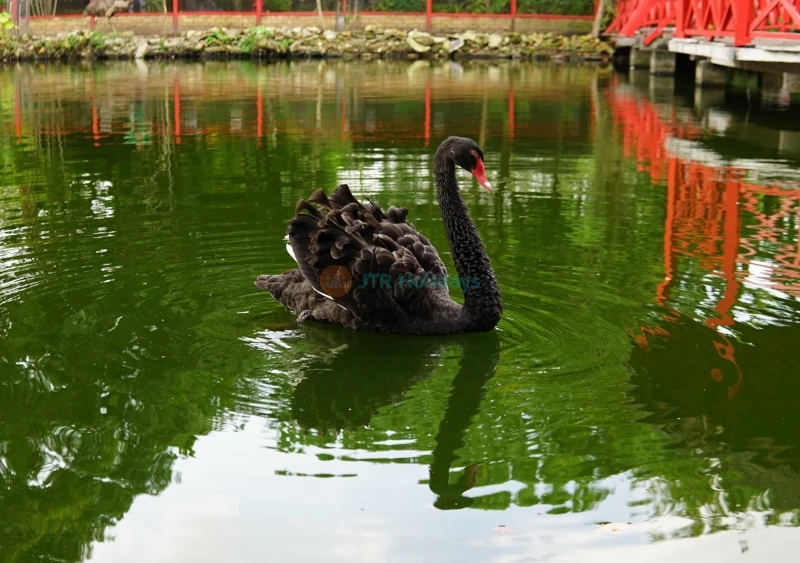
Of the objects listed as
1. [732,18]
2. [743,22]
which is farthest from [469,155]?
[732,18]

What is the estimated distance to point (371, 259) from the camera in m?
4.62

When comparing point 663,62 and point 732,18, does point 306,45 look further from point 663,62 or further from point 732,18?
point 732,18

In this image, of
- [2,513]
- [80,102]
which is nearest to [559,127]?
[80,102]

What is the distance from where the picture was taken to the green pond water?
317cm

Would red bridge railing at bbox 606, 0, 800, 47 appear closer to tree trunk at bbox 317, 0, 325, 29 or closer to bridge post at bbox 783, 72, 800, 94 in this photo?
bridge post at bbox 783, 72, 800, 94

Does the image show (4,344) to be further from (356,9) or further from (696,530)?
(356,9)

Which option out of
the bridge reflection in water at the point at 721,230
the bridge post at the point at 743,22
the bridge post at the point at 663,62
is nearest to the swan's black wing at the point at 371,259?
the bridge reflection in water at the point at 721,230

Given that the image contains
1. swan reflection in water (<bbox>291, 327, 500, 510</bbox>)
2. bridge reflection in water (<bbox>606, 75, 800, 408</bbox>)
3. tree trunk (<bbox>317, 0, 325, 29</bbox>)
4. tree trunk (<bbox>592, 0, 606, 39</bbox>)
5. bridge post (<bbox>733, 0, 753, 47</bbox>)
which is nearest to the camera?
swan reflection in water (<bbox>291, 327, 500, 510</bbox>)

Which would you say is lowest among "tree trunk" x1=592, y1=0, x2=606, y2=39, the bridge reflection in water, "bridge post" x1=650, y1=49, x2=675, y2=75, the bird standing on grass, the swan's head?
the bridge reflection in water

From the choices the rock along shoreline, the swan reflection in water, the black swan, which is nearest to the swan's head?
the black swan

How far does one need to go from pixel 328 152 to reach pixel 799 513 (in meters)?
7.61

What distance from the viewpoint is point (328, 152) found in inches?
405

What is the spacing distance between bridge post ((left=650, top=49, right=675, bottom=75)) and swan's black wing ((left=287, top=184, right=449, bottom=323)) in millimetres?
17902

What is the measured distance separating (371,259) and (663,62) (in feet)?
60.3
